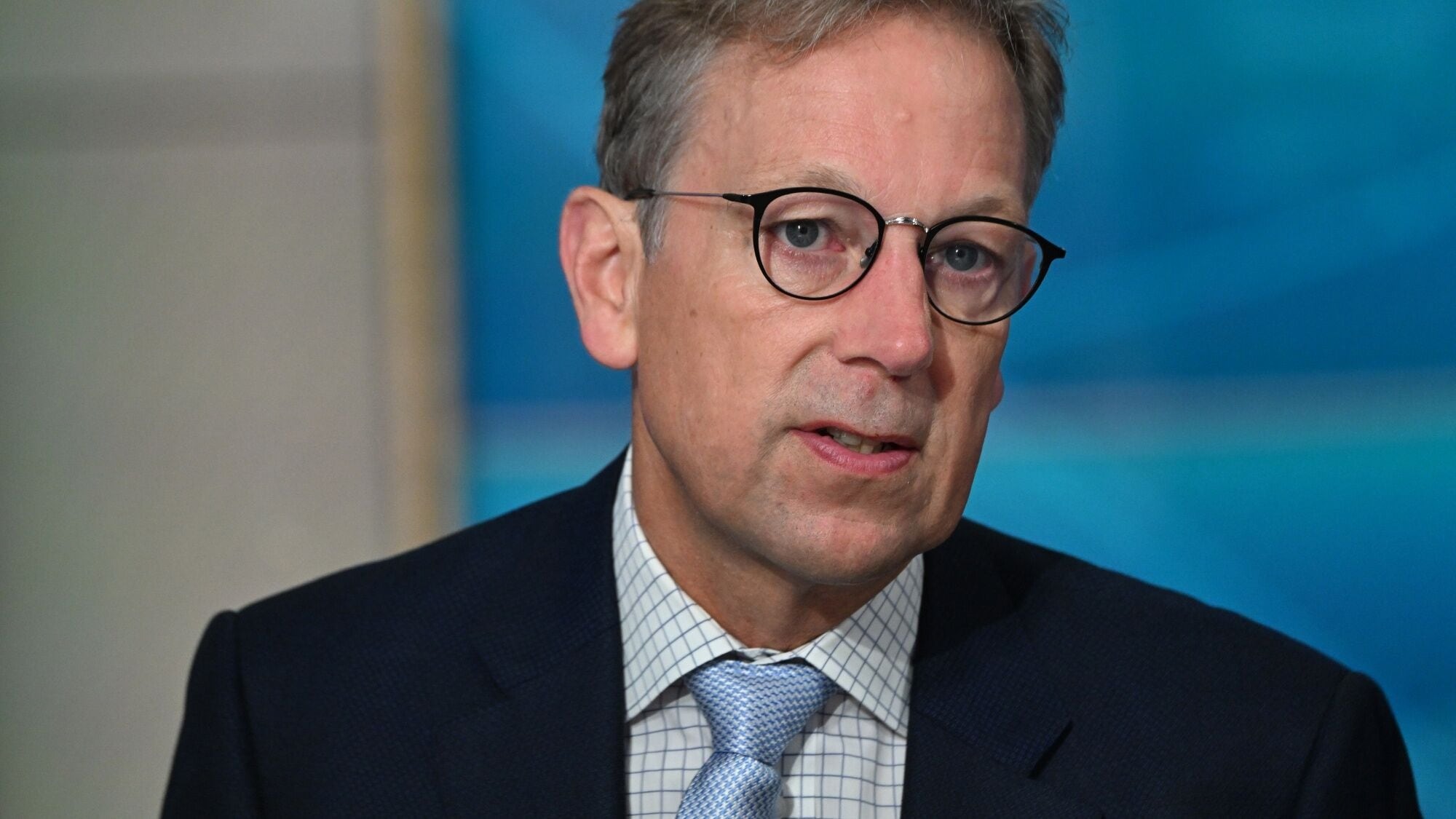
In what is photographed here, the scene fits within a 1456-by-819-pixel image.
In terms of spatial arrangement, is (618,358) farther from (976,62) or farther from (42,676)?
(42,676)

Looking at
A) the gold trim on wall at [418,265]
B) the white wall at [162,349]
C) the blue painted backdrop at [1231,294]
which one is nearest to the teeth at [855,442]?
the blue painted backdrop at [1231,294]

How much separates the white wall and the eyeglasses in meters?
1.57

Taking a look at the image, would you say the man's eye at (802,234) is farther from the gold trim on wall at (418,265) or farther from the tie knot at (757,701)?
the gold trim on wall at (418,265)

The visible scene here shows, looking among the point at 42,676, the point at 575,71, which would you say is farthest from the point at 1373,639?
the point at 42,676

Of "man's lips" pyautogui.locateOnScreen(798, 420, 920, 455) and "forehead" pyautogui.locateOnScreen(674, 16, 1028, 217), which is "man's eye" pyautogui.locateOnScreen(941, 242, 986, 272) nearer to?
"forehead" pyautogui.locateOnScreen(674, 16, 1028, 217)

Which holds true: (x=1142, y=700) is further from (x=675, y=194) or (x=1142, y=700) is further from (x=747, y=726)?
(x=675, y=194)

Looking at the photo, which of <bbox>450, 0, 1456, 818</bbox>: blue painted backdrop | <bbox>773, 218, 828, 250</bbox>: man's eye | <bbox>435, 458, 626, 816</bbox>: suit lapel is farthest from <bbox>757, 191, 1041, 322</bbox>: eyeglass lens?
<bbox>450, 0, 1456, 818</bbox>: blue painted backdrop

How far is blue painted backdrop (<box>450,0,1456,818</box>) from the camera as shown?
101 inches

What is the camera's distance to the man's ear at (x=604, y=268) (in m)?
1.69

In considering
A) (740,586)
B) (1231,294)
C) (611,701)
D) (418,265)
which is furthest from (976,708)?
(418,265)

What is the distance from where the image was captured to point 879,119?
146cm

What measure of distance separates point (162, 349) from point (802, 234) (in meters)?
1.84

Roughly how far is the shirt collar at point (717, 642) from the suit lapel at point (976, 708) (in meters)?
0.03

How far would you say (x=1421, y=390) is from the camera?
8.45 feet
